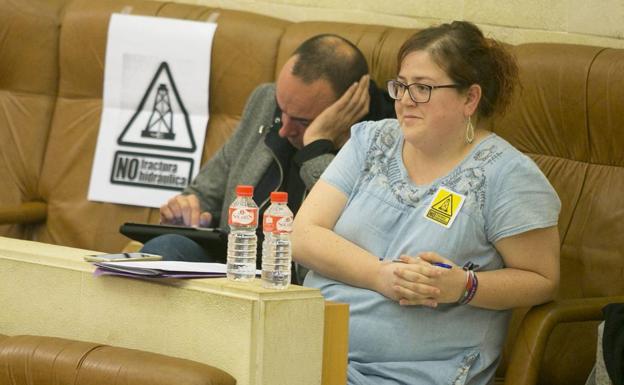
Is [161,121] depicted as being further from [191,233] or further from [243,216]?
[243,216]

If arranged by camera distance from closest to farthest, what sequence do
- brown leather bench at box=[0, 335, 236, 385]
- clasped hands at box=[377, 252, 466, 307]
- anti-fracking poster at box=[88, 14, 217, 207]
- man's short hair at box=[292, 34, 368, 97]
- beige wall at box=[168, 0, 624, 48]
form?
brown leather bench at box=[0, 335, 236, 385]
clasped hands at box=[377, 252, 466, 307]
man's short hair at box=[292, 34, 368, 97]
beige wall at box=[168, 0, 624, 48]
anti-fracking poster at box=[88, 14, 217, 207]

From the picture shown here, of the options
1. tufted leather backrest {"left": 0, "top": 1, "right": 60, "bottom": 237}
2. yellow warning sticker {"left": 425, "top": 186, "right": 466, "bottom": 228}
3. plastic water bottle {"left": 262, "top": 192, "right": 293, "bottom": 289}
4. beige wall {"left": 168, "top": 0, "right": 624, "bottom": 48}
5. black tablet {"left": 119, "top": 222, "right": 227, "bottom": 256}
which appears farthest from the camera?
tufted leather backrest {"left": 0, "top": 1, "right": 60, "bottom": 237}

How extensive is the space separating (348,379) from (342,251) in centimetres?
30

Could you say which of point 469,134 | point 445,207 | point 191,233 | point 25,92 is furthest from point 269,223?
point 25,92

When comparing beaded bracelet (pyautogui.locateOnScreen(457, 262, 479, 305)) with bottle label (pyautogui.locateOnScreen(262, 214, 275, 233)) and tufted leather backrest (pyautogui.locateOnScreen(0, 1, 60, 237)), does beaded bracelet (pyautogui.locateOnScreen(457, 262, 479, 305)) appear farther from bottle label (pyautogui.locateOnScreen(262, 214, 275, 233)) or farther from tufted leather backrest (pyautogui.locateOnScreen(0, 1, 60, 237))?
tufted leather backrest (pyautogui.locateOnScreen(0, 1, 60, 237))

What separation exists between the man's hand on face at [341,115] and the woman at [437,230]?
0.45 m

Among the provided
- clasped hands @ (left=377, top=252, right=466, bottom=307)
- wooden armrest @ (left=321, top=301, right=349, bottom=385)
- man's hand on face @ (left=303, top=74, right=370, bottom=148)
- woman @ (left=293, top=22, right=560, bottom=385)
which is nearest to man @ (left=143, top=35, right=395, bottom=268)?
man's hand on face @ (left=303, top=74, right=370, bottom=148)

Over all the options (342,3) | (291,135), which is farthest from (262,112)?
(342,3)

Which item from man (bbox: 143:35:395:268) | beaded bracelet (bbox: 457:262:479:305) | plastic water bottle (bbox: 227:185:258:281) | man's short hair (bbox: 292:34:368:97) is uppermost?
man's short hair (bbox: 292:34:368:97)

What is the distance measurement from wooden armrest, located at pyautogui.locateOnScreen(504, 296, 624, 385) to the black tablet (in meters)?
0.94

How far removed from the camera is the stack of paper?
2.36m

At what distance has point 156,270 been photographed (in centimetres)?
235

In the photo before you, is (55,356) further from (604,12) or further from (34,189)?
(604,12)

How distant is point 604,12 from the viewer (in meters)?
3.51
